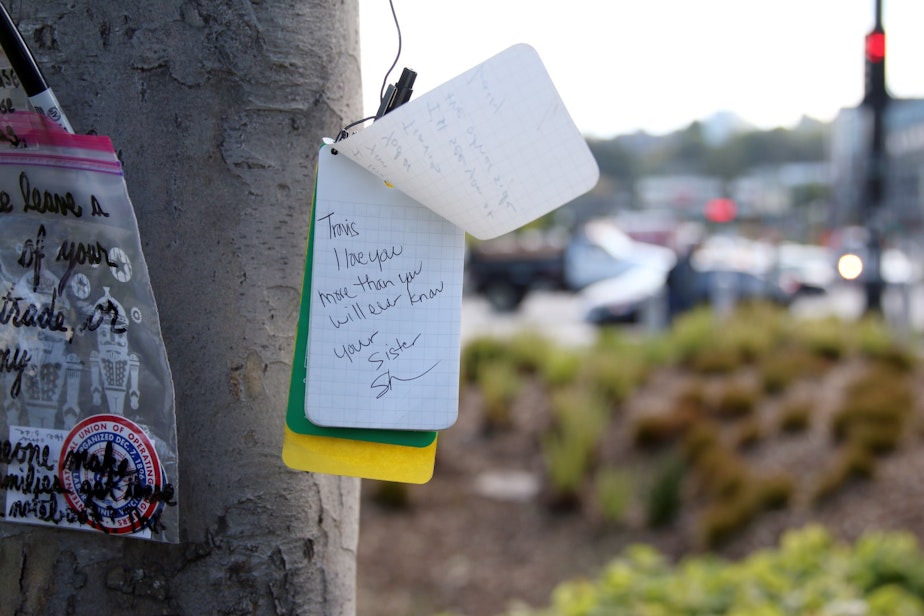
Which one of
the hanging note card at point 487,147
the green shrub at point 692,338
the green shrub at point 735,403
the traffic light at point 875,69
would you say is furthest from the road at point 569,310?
the hanging note card at point 487,147

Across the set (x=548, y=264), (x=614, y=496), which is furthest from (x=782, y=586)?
(x=548, y=264)

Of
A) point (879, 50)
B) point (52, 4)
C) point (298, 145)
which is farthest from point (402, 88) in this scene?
point (879, 50)

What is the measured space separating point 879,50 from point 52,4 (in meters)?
8.45

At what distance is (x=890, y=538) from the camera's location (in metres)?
4.25

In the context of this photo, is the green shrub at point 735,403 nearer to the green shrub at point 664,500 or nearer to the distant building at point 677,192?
the green shrub at point 664,500

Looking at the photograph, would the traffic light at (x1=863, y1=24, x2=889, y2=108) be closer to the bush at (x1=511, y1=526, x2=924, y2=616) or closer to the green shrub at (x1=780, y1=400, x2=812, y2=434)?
the green shrub at (x1=780, y1=400, x2=812, y2=434)

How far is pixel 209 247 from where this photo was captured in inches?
41.3

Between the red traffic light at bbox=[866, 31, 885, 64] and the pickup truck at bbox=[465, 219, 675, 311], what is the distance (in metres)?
9.17

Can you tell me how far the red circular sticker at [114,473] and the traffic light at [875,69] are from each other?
8339mm

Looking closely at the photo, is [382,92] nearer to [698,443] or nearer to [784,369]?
[698,443]

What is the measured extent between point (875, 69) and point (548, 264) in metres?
10.5

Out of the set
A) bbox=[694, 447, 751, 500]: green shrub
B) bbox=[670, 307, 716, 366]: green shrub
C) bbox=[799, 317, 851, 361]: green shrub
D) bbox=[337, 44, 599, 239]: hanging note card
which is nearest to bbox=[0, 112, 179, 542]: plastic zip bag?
bbox=[337, 44, 599, 239]: hanging note card

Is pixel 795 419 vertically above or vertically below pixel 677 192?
below

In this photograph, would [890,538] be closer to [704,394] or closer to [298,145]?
[704,394]
